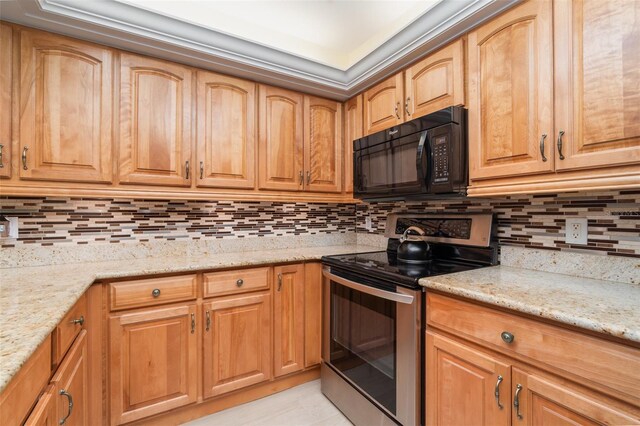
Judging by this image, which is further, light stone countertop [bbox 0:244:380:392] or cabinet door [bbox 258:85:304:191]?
cabinet door [bbox 258:85:304:191]

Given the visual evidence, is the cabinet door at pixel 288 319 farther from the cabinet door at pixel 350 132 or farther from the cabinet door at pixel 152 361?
the cabinet door at pixel 350 132

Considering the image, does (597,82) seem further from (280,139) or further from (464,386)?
(280,139)

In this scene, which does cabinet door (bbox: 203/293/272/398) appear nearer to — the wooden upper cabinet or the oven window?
the oven window

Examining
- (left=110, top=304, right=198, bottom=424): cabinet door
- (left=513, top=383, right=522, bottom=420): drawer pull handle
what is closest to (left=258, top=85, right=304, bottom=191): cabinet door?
(left=110, top=304, right=198, bottom=424): cabinet door

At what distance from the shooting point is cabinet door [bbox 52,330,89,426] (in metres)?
0.95

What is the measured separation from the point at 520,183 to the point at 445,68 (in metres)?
0.73

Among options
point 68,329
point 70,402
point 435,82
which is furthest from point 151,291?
point 435,82

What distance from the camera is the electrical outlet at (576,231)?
1.37 metres

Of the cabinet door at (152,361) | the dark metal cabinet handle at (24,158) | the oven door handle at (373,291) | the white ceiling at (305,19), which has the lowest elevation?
the cabinet door at (152,361)

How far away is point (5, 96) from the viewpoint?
1.43 meters

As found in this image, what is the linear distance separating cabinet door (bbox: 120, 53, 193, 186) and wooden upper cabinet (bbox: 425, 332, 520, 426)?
5.33ft

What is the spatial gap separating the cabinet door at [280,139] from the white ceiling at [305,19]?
32 cm

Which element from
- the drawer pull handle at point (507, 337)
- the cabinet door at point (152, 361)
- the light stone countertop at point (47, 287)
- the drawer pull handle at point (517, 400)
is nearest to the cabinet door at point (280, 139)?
the light stone countertop at point (47, 287)

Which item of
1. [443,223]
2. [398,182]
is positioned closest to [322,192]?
[398,182]
